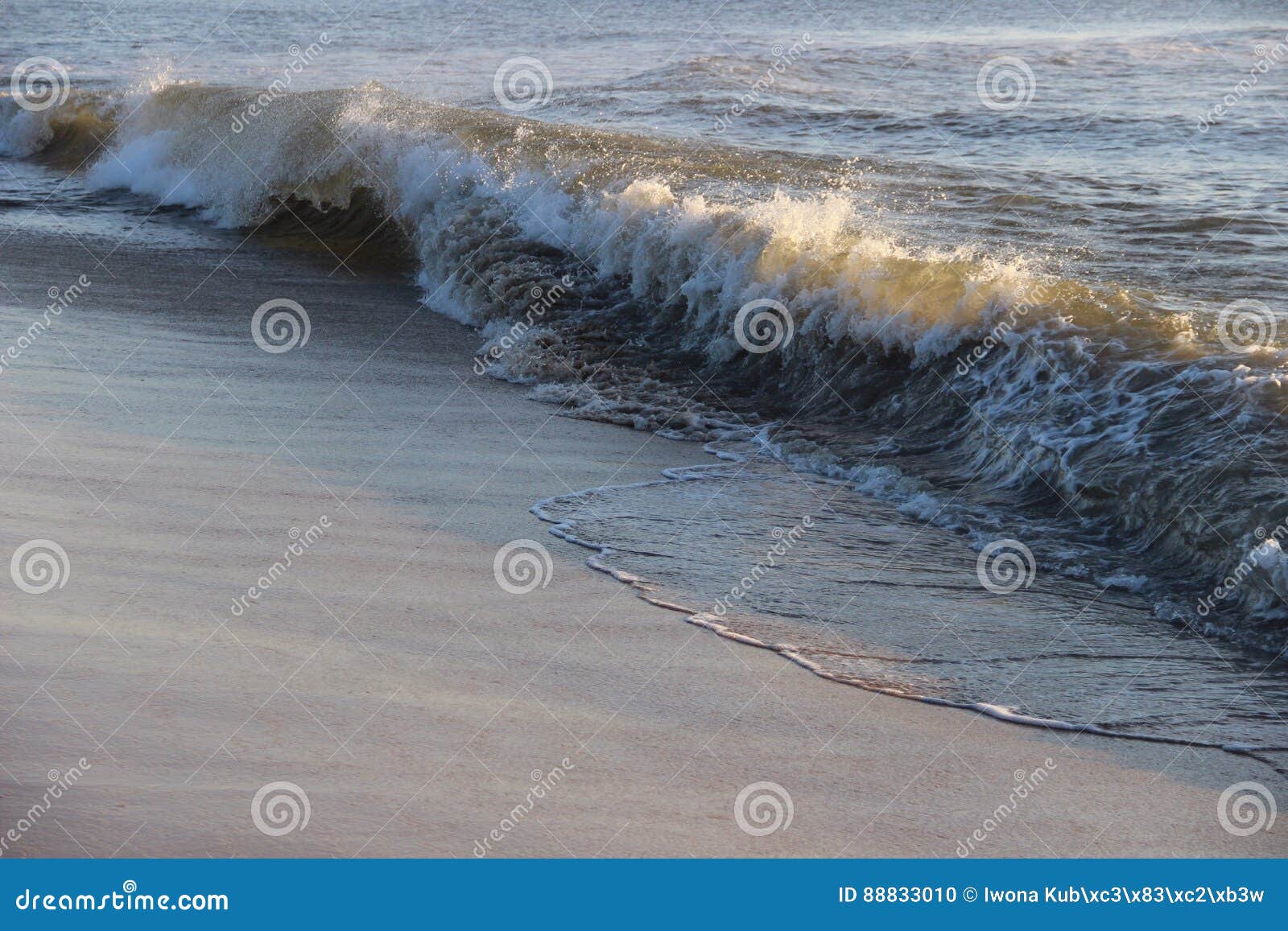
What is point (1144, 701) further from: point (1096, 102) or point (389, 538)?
point (1096, 102)

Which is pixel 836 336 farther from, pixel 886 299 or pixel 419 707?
pixel 419 707

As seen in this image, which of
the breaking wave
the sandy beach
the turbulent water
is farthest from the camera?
the breaking wave

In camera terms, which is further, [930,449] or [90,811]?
[930,449]

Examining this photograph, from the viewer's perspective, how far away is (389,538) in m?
5.95

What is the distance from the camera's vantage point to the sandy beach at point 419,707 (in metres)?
3.69

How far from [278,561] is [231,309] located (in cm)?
641

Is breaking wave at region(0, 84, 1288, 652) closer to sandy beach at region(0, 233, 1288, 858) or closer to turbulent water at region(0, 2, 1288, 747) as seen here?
turbulent water at region(0, 2, 1288, 747)

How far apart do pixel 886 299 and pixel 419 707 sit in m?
5.74

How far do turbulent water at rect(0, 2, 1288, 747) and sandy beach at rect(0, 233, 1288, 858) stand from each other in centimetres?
41

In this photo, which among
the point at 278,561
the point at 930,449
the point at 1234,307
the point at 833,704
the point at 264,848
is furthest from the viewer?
the point at 1234,307

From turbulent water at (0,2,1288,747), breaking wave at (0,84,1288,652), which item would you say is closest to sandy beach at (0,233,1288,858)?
turbulent water at (0,2,1288,747)

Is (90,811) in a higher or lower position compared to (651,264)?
lower

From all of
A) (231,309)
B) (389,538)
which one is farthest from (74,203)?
(389,538)

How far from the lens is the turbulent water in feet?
18.2
